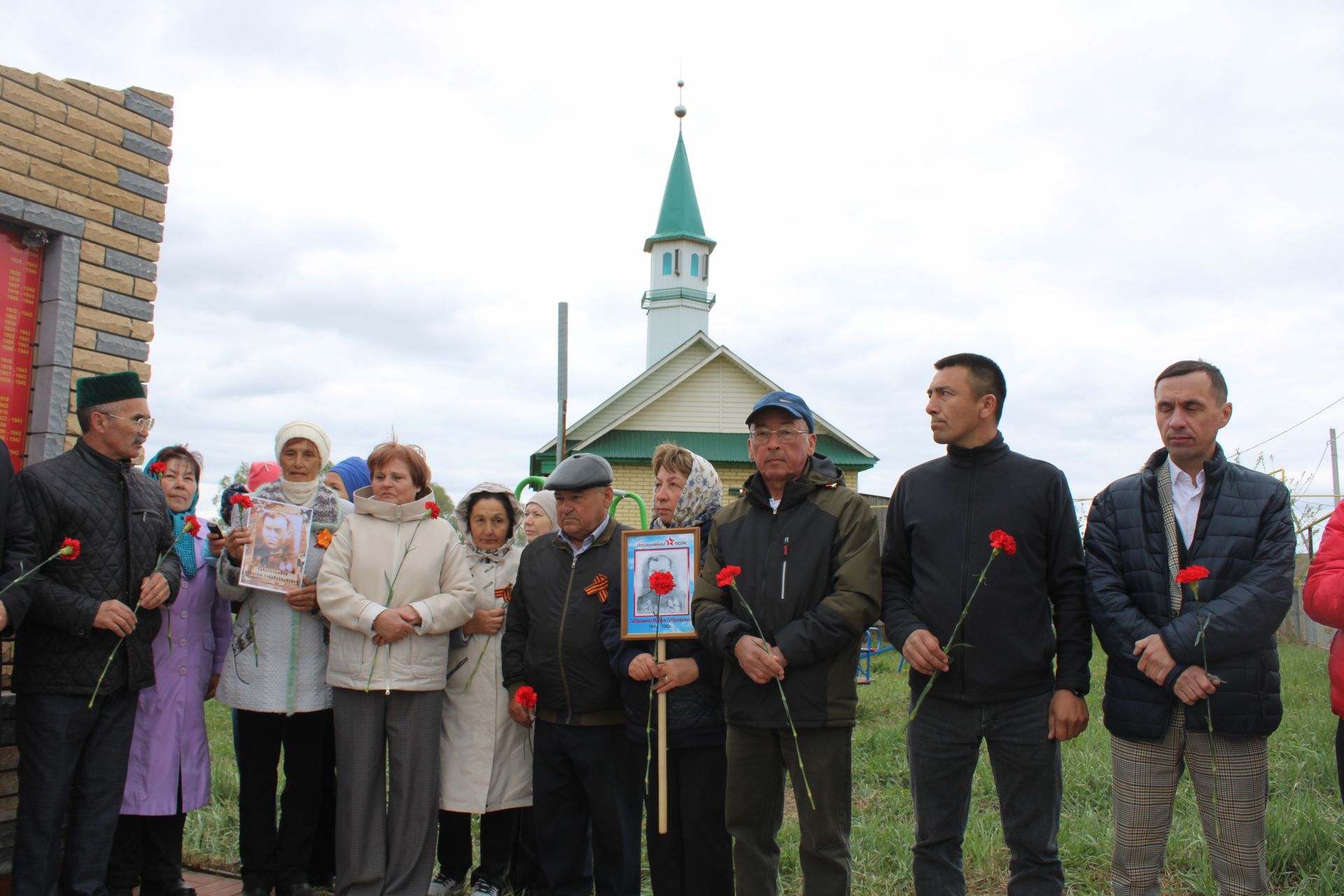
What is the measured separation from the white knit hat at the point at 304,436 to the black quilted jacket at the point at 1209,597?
349 centimetres

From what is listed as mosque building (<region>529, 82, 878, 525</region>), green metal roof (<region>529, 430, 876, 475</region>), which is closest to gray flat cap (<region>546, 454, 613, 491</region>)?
mosque building (<region>529, 82, 878, 525</region>)

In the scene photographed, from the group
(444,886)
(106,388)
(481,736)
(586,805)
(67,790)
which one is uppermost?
(106,388)

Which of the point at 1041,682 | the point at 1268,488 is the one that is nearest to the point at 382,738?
the point at 1041,682

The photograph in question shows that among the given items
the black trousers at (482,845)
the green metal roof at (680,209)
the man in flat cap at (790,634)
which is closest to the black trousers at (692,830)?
the man in flat cap at (790,634)

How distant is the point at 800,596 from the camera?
Result: 11.8 feet

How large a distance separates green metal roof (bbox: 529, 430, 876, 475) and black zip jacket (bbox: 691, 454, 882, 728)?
668 inches

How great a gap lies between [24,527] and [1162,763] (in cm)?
435

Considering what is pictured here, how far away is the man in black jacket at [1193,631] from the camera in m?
3.19

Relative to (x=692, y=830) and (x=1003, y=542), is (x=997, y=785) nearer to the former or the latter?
(x=1003, y=542)

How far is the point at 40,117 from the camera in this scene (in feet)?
14.9

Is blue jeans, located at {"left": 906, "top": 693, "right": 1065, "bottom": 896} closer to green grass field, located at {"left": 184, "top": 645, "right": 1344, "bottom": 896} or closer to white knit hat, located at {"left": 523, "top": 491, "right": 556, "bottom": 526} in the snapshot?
green grass field, located at {"left": 184, "top": 645, "right": 1344, "bottom": 896}

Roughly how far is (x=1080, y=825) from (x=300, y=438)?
182 inches

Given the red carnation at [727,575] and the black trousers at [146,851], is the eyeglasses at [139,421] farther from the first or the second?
the red carnation at [727,575]

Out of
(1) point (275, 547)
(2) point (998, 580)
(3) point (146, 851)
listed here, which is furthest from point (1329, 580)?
(3) point (146, 851)
